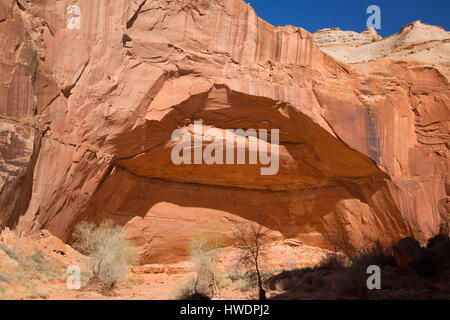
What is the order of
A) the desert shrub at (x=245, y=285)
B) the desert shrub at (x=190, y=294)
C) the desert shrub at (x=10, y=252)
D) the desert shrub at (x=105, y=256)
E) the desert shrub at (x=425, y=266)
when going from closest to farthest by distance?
the desert shrub at (x=10, y=252)
the desert shrub at (x=190, y=294)
the desert shrub at (x=425, y=266)
the desert shrub at (x=105, y=256)
the desert shrub at (x=245, y=285)

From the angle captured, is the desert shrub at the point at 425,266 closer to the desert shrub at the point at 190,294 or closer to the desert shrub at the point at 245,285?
the desert shrub at the point at 245,285

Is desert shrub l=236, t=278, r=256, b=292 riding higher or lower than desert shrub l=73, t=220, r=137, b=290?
lower

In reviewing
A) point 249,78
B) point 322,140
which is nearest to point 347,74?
point 322,140

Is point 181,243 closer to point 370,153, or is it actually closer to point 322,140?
point 322,140

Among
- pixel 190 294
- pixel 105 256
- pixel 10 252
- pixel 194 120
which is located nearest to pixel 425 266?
pixel 190 294

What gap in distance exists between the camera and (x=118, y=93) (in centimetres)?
1123

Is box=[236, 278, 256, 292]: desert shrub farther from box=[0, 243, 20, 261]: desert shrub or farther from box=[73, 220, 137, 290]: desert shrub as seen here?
box=[0, 243, 20, 261]: desert shrub

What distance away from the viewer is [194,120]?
12.7 m

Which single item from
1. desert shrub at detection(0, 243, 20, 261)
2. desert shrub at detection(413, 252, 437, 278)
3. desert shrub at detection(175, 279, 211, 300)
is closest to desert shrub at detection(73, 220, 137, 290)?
desert shrub at detection(175, 279, 211, 300)

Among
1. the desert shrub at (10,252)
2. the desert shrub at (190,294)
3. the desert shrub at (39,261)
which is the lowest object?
the desert shrub at (190,294)

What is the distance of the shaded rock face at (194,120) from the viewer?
9.95 meters

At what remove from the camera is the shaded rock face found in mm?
9953

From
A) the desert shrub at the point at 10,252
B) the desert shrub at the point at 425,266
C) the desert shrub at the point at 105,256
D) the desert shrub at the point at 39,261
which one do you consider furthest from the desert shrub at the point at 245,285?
the desert shrub at the point at 10,252

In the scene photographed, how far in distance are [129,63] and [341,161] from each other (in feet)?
27.0
